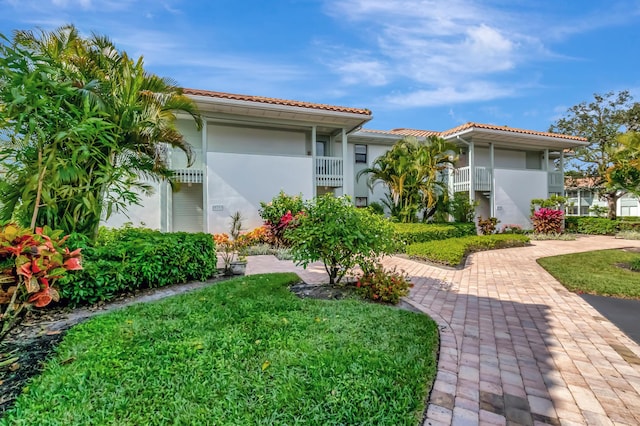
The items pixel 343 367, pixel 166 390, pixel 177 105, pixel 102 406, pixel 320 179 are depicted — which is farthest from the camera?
pixel 320 179

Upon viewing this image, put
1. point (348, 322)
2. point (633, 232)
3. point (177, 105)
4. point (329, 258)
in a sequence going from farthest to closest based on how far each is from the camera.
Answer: point (633, 232) → point (177, 105) → point (329, 258) → point (348, 322)

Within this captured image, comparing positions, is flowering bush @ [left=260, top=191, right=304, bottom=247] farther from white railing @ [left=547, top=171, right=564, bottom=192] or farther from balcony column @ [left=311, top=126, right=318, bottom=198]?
white railing @ [left=547, top=171, right=564, bottom=192]

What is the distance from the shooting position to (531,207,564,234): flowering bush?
15250mm

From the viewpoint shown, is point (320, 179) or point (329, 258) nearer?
point (329, 258)

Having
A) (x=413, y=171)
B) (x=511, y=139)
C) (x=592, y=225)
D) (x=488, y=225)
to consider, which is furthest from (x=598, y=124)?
(x=413, y=171)

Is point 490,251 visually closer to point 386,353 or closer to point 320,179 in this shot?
point 320,179

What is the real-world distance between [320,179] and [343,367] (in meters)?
11.2

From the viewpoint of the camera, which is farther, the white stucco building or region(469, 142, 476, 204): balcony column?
region(469, 142, 476, 204): balcony column

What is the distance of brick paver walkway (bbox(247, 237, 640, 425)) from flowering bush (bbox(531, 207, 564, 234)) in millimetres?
11384

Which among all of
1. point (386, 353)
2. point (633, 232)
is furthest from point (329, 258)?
point (633, 232)

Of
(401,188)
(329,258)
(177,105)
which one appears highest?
(177,105)

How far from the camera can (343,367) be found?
267cm

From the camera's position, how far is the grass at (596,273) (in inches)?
229

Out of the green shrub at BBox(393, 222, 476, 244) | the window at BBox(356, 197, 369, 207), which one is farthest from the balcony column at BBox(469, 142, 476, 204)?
the window at BBox(356, 197, 369, 207)
